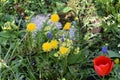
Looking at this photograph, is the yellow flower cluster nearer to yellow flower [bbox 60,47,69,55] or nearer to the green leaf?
yellow flower [bbox 60,47,69,55]

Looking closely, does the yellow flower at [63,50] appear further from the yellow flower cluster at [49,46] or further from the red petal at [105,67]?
the red petal at [105,67]

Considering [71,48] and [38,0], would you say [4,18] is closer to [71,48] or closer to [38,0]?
[38,0]

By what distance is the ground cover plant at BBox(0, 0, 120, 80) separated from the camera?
116 inches

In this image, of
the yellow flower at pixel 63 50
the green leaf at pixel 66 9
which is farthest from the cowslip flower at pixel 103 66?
the green leaf at pixel 66 9

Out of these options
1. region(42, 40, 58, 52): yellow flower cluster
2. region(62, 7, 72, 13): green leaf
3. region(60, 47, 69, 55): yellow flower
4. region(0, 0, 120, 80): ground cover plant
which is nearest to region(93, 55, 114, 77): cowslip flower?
region(0, 0, 120, 80): ground cover plant

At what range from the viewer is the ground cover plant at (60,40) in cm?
296

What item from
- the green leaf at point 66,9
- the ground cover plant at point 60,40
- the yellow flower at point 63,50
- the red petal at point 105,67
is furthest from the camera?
the green leaf at point 66,9

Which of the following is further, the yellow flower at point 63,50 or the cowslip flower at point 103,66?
the yellow flower at point 63,50

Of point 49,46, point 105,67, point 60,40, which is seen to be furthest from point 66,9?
point 105,67

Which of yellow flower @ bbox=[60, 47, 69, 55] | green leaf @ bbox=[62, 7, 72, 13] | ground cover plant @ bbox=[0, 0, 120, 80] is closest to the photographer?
yellow flower @ bbox=[60, 47, 69, 55]

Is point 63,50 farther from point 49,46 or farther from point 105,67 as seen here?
point 105,67

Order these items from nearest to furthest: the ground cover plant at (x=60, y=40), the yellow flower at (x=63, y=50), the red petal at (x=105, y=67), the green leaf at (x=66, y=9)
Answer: the red petal at (x=105, y=67) < the yellow flower at (x=63, y=50) < the ground cover plant at (x=60, y=40) < the green leaf at (x=66, y=9)

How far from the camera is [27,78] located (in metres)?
2.94

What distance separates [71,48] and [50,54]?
20 centimetres
